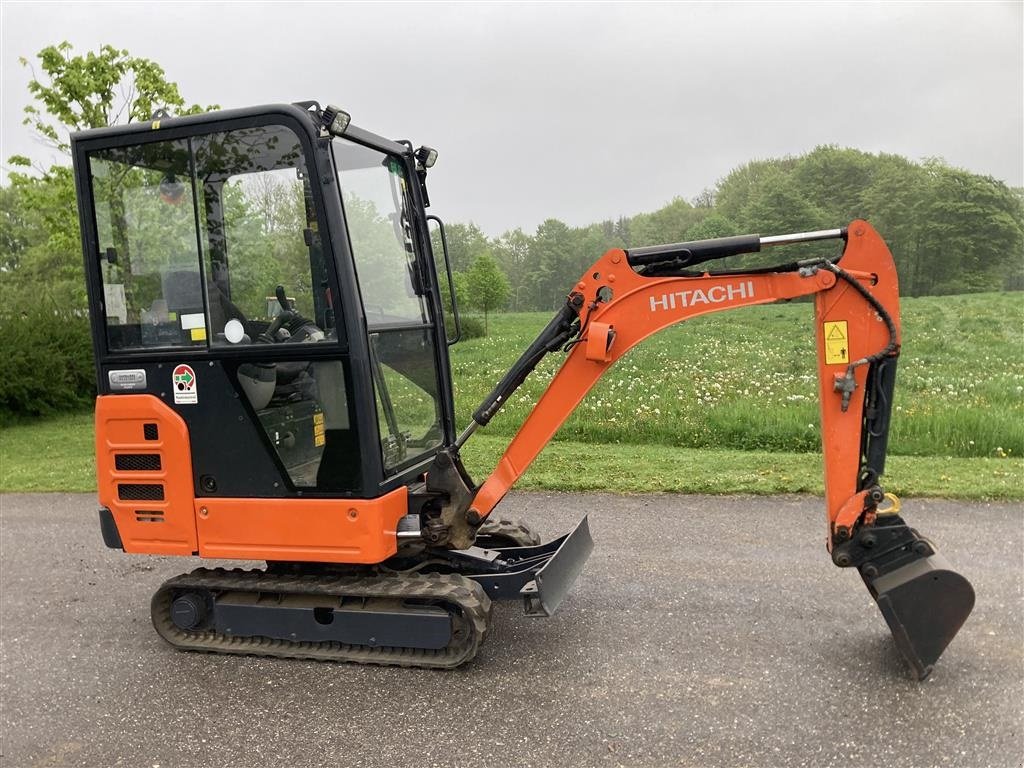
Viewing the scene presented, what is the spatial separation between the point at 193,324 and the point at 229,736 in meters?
2.14

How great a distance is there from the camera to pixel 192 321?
4.26m

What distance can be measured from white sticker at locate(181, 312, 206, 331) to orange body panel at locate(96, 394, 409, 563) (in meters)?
0.48

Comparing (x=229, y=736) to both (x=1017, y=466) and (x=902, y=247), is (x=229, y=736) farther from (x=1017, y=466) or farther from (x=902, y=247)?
(x=902, y=247)

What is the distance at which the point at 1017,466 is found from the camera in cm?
729

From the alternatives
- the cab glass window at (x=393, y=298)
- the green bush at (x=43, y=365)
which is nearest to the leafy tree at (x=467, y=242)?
the green bush at (x=43, y=365)

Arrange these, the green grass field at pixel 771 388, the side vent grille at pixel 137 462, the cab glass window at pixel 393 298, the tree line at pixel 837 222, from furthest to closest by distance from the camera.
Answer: the tree line at pixel 837 222, the green grass field at pixel 771 388, the side vent grille at pixel 137 462, the cab glass window at pixel 393 298

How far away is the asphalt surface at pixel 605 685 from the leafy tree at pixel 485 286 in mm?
26627

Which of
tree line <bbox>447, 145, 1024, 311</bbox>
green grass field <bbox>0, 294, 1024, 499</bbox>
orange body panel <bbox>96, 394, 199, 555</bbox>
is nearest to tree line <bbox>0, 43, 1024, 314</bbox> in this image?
tree line <bbox>447, 145, 1024, 311</bbox>

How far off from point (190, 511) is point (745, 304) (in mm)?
3283

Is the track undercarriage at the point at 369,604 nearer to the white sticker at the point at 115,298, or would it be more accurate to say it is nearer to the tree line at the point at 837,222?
the white sticker at the point at 115,298

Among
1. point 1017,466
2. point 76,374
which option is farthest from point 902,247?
point 76,374

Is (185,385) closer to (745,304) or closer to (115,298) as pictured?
(115,298)

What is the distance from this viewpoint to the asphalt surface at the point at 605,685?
337 centimetres

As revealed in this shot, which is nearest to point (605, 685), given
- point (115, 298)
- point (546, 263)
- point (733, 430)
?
point (115, 298)
